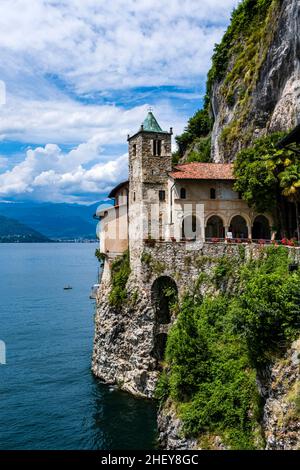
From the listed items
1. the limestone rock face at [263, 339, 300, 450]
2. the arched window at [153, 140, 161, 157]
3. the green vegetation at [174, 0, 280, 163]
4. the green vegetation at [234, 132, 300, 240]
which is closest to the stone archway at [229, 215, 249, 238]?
the green vegetation at [234, 132, 300, 240]

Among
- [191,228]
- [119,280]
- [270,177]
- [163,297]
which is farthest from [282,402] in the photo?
[119,280]

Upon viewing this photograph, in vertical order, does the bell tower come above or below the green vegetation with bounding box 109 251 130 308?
above

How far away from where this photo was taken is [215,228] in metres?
52.3

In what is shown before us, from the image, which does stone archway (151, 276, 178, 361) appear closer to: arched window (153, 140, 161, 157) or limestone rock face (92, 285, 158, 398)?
limestone rock face (92, 285, 158, 398)

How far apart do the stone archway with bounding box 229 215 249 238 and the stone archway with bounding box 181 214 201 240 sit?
5839 millimetres

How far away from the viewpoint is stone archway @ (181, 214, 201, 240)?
47.7 meters

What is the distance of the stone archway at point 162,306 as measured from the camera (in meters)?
44.0

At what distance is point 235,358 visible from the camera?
32.0m

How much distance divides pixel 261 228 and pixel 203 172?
9717 millimetres

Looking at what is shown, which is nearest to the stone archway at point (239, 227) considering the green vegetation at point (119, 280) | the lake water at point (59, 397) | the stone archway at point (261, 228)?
the stone archway at point (261, 228)

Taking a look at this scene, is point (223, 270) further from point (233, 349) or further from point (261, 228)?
point (261, 228)

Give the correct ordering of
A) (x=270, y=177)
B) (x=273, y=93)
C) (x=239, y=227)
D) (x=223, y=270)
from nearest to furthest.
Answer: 1. (x=223, y=270)
2. (x=270, y=177)
3. (x=273, y=93)
4. (x=239, y=227)

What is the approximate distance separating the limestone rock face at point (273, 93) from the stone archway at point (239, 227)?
9.52m

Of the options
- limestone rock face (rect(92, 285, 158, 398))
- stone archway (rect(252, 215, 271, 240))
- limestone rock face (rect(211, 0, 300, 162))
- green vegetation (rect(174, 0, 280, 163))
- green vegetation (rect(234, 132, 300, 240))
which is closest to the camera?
green vegetation (rect(234, 132, 300, 240))
